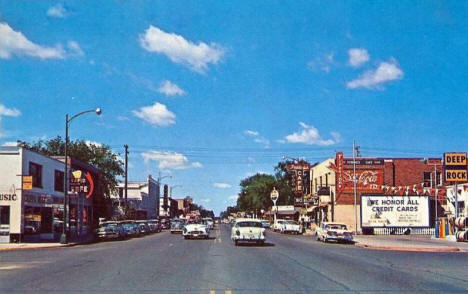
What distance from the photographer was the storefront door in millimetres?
37156

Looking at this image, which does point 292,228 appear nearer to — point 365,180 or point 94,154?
point 365,180

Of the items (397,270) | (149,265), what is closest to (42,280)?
(149,265)

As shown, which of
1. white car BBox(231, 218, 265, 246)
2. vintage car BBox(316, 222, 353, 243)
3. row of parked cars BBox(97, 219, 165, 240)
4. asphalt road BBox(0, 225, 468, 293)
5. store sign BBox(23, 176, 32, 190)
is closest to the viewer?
asphalt road BBox(0, 225, 468, 293)

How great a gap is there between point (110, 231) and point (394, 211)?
28916 millimetres

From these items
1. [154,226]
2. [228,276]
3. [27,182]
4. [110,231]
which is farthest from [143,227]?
[228,276]

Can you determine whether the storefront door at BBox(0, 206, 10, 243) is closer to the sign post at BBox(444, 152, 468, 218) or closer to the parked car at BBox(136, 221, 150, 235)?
the parked car at BBox(136, 221, 150, 235)

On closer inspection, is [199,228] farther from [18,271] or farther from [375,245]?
[18,271]

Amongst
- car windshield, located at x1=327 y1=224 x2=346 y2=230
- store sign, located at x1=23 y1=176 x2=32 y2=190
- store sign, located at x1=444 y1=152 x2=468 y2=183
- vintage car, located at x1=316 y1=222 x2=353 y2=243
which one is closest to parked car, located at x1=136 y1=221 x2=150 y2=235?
store sign, located at x1=23 y1=176 x2=32 y2=190

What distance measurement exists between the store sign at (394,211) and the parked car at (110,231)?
24.3m

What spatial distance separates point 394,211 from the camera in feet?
189

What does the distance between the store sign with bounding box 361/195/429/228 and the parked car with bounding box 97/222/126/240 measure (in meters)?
24.3

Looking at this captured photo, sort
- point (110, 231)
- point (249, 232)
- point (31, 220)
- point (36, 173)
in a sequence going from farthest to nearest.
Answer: point (110, 231)
point (36, 173)
point (31, 220)
point (249, 232)

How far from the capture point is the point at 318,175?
244 ft

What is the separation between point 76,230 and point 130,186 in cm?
6211
